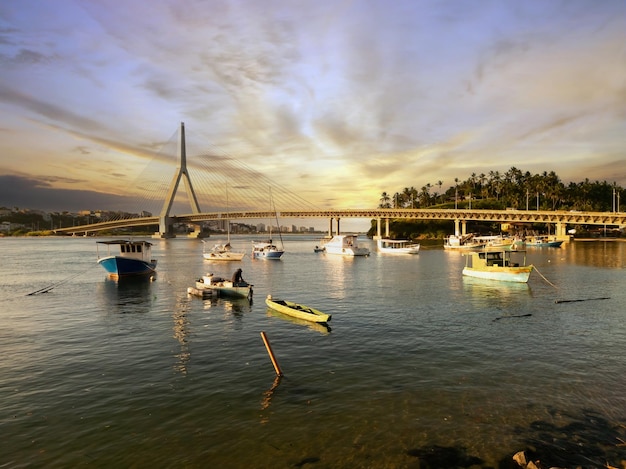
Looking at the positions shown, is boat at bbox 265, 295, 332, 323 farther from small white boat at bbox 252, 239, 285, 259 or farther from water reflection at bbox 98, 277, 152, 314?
small white boat at bbox 252, 239, 285, 259

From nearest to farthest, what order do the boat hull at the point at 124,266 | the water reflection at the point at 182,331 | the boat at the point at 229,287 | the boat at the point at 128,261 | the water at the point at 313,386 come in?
the water at the point at 313,386 → the water reflection at the point at 182,331 → the boat at the point at 229,287 → the boat hull at the point at 124,266 → the boat at the point at 128,261

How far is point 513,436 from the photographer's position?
1251cm

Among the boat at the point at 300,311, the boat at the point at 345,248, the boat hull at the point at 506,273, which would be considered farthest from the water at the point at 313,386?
the boat at the point at 345,248

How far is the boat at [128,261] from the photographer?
55875 millimetres

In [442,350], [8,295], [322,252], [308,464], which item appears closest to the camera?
[308,464]

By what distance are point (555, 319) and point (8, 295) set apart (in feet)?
179

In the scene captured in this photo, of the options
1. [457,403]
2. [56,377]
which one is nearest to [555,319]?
[457,403]

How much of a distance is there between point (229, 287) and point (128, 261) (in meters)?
26.1

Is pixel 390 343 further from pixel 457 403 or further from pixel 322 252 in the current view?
pixel 322 252

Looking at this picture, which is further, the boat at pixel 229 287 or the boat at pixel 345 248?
the boat at pixel 345 248

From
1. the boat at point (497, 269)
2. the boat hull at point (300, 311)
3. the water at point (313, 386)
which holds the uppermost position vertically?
the boat at point (497, 269)

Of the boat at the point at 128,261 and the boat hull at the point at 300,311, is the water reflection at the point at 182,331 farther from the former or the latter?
the boat at the point at 128,261

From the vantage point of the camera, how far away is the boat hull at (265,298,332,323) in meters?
27.1

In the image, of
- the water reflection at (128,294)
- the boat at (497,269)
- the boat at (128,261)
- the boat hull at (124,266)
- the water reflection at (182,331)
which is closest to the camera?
the water reflection at (182,331)
